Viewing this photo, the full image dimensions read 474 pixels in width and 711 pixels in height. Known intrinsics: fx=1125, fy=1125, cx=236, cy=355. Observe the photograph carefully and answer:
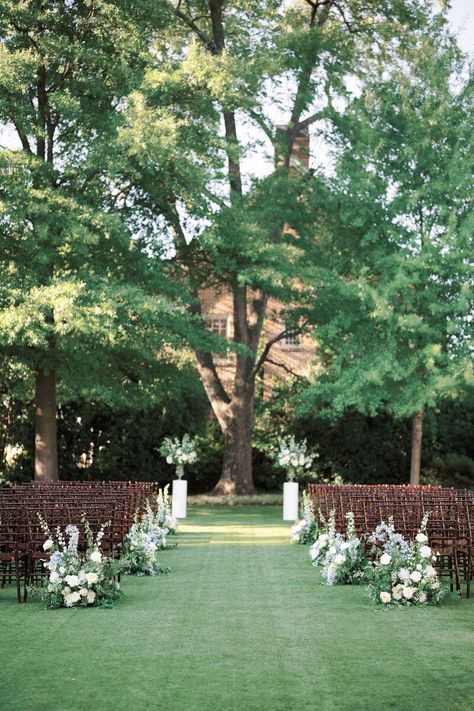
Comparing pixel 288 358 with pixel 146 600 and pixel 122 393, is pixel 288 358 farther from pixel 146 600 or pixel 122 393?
pixel 146 600

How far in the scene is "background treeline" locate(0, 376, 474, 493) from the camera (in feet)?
107

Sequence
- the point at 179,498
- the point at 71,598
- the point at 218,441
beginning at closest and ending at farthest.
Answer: the point at 71,598 < the point at 179,498 < the point at 218,441

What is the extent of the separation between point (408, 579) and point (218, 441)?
23.2 metres

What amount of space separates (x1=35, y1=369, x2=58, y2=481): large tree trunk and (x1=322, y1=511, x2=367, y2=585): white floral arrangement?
1369cm

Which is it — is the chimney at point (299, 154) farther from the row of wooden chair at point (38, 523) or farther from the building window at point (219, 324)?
→ the row of wooden chair at point (38, 523)

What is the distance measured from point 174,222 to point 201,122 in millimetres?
2677

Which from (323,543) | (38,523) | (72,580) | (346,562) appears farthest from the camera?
(323,543)

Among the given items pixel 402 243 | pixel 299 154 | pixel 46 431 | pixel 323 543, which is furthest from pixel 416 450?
pixel 323 543

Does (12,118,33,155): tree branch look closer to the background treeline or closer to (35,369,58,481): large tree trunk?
(35,369,58,481): large tree trunk

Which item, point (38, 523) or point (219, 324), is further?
point (219, 324)

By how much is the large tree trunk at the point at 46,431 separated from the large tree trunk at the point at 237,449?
702 centimetres

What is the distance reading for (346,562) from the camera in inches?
557

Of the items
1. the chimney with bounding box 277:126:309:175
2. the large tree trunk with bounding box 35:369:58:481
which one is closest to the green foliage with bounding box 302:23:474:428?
the chimney with bounding box 277:126:309:175

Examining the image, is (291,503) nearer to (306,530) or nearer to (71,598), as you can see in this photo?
(306,530)
